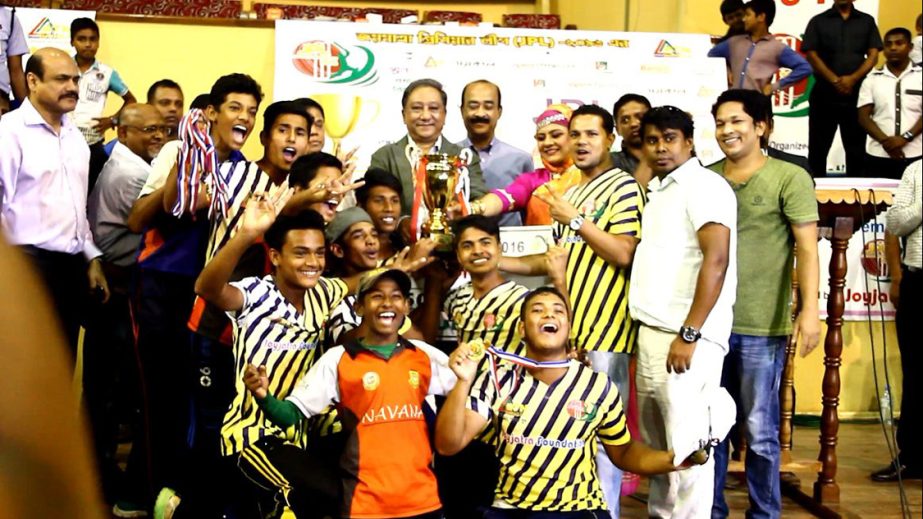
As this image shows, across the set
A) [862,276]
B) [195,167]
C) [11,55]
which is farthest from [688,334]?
[11,55]

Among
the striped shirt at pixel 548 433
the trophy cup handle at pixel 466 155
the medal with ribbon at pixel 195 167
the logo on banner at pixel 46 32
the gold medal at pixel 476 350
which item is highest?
the logo on banner at pixel 46 32

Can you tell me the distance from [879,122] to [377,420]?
19.1 feet

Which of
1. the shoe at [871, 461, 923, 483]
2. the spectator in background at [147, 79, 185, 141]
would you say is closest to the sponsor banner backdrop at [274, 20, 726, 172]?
the spectator in background at [147, 79, 185, 141]

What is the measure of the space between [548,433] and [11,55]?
4228mm

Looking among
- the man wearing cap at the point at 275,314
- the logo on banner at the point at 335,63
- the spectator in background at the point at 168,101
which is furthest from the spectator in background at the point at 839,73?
the man wearing cap at the point at 275,314

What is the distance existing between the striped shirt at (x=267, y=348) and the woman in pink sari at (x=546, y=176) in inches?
40.3

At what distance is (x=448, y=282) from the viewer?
4.28 metres

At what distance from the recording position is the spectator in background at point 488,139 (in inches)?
196

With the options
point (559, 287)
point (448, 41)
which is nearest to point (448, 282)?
point (559, 287)

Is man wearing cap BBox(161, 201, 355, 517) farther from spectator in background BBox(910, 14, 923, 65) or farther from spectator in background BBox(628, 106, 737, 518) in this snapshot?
spectator in background BBox(910, 14, 923, 65)

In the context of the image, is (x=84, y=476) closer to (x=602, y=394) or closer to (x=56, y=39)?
(x=602, y=394)

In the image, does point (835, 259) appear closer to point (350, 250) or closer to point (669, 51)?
point (350, 250)

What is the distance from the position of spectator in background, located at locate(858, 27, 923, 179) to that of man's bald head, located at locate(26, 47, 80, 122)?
5.87 m

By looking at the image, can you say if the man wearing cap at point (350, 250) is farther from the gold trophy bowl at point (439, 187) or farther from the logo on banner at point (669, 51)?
the logo on banner at point (669, 51)
